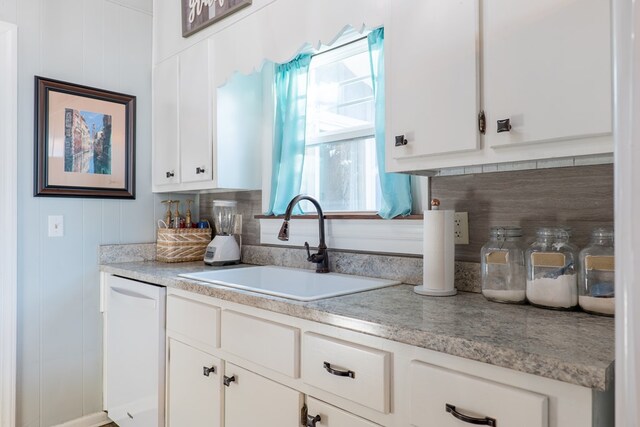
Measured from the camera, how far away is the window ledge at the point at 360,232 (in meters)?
1.71

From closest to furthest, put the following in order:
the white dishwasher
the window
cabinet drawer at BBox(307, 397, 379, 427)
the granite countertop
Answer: the granite countertop < cabinet drawer at BBox(307, 397, 379, 427) < the white dishwasher < the window

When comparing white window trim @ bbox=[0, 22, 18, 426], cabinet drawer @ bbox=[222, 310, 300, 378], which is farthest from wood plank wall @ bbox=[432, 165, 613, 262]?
white window trim @ bbox=[0, 22, 18, 426]

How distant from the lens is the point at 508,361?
826 millimetres

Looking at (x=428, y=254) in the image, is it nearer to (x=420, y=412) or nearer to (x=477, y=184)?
(x=477, y=184)

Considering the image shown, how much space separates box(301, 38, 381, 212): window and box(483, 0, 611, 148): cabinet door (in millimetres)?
849

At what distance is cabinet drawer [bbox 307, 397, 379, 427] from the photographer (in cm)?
110

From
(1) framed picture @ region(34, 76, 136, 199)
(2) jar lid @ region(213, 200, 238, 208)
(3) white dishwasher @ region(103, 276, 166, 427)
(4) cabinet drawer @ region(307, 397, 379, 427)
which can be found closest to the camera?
(4) cabinet drawer @ region(307, 397, 379, 427)

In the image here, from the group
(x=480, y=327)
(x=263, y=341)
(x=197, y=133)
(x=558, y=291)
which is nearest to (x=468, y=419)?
(x=480, y=327)

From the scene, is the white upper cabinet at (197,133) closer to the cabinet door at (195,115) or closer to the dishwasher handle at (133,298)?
the cabinet door at (195,115)

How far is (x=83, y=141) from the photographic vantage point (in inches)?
90.9

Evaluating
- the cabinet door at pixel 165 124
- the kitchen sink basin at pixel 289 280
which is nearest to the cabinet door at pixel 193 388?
the kitchen sink basin at pixel 289 280

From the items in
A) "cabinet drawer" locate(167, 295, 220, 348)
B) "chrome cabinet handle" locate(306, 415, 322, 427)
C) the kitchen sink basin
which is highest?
the kitchen sink basin

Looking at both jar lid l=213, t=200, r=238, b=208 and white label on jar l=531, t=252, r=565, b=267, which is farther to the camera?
jar lid l=213, t=200, r=238, b=208

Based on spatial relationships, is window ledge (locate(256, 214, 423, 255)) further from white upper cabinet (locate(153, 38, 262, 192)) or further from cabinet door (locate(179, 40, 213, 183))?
cabinet door (locate(179, 40, 213, 183))
